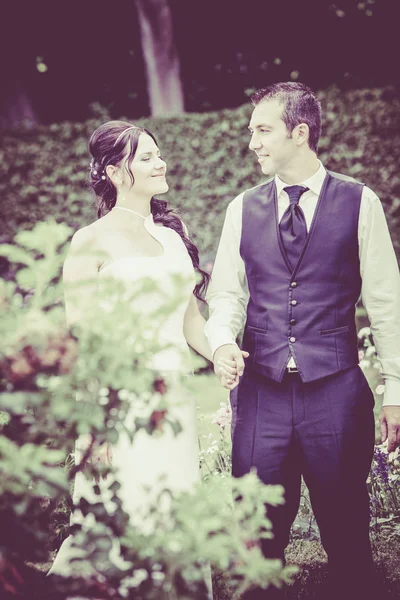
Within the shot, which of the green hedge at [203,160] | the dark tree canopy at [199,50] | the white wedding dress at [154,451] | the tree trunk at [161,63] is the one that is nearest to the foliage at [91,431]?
the white wedding dress at [154,451]

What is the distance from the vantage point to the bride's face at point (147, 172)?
138 inches

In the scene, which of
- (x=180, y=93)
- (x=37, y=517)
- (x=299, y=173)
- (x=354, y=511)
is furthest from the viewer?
(x=180, y=93)

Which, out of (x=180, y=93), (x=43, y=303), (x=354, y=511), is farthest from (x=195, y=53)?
(x=43, y=303)

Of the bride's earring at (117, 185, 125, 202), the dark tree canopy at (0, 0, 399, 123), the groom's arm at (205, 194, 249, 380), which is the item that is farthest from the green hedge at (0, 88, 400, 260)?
the groom's arm at (205, 194, 249, 380)

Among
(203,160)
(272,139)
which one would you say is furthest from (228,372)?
(203,160)

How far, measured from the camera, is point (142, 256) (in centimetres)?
338

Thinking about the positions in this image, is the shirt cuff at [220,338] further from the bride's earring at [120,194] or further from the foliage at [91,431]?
the foliage at [91,431]

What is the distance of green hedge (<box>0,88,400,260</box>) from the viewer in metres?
8.50

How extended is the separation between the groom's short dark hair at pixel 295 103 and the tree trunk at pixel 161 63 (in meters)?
7.90

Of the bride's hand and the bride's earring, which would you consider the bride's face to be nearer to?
the bride's earring

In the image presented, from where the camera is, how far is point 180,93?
11.0 metres

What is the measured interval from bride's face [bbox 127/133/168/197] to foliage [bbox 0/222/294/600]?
1890 mm

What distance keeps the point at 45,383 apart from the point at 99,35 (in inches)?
470

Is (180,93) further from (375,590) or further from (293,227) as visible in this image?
(375,590)
